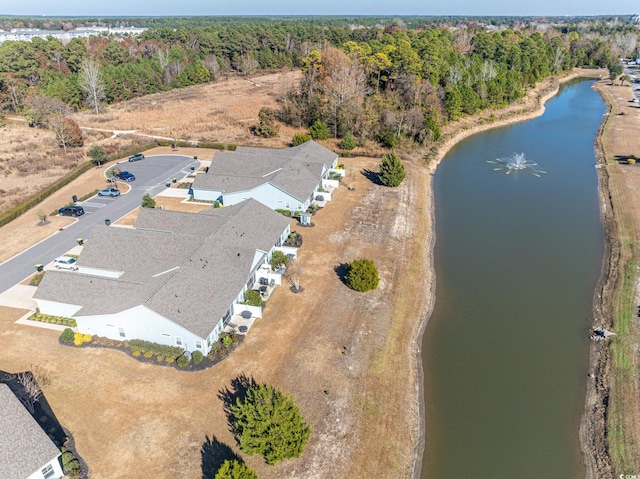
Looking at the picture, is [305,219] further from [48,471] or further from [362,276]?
[48,471]

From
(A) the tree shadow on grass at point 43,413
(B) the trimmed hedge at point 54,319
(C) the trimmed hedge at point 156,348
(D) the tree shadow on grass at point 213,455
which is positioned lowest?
(A) the tree shadow on grass at point 43,413

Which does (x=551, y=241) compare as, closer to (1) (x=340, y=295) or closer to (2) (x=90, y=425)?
(1) (x=340, y=295)

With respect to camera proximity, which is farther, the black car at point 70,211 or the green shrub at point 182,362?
the black car at point 70,211

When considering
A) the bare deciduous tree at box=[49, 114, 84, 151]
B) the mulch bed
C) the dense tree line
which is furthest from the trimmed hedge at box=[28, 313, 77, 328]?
the dense tree line

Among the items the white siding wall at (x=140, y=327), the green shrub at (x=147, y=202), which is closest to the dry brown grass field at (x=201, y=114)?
the green shrub at (x=147, y=202)

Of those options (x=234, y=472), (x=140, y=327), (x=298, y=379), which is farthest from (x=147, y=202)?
(x=234, y=472)

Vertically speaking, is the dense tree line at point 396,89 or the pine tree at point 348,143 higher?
the dense tree line at point 396,89

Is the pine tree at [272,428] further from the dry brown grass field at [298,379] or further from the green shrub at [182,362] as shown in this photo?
the green shrub at [182,362]
